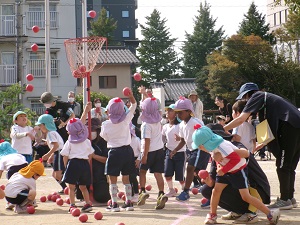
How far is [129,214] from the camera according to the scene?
1150 cm

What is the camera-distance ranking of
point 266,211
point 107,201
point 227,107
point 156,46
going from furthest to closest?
point 156,46, point 227,107, point 107,201, point 266,211

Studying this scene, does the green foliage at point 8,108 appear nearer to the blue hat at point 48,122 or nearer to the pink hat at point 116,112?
the blue hat at point 48,122

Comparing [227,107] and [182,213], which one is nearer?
[182,213]

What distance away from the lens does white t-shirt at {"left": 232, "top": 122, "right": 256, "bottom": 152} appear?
39.2 ft

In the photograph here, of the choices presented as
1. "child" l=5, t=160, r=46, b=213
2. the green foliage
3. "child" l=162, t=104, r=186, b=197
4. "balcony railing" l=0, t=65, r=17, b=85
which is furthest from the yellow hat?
"balcony railing" l=0, t=65, r=17, b=85

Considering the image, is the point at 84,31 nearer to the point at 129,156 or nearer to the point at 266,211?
the point at 129,156

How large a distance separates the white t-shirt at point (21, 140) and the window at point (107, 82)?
42930mm

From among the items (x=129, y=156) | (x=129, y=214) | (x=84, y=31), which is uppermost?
(x=84, y=31)

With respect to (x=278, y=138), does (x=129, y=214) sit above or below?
below

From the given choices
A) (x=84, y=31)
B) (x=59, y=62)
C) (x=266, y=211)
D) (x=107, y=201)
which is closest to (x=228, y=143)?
(x=266, y=211)

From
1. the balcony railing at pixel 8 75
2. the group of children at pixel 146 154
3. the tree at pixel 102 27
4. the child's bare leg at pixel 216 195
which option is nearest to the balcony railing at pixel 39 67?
the balcony railing at pixel 8 75

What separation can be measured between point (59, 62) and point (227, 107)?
28254mm

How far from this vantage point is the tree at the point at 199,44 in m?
85.9

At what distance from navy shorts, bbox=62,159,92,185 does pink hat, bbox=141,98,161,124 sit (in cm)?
149
